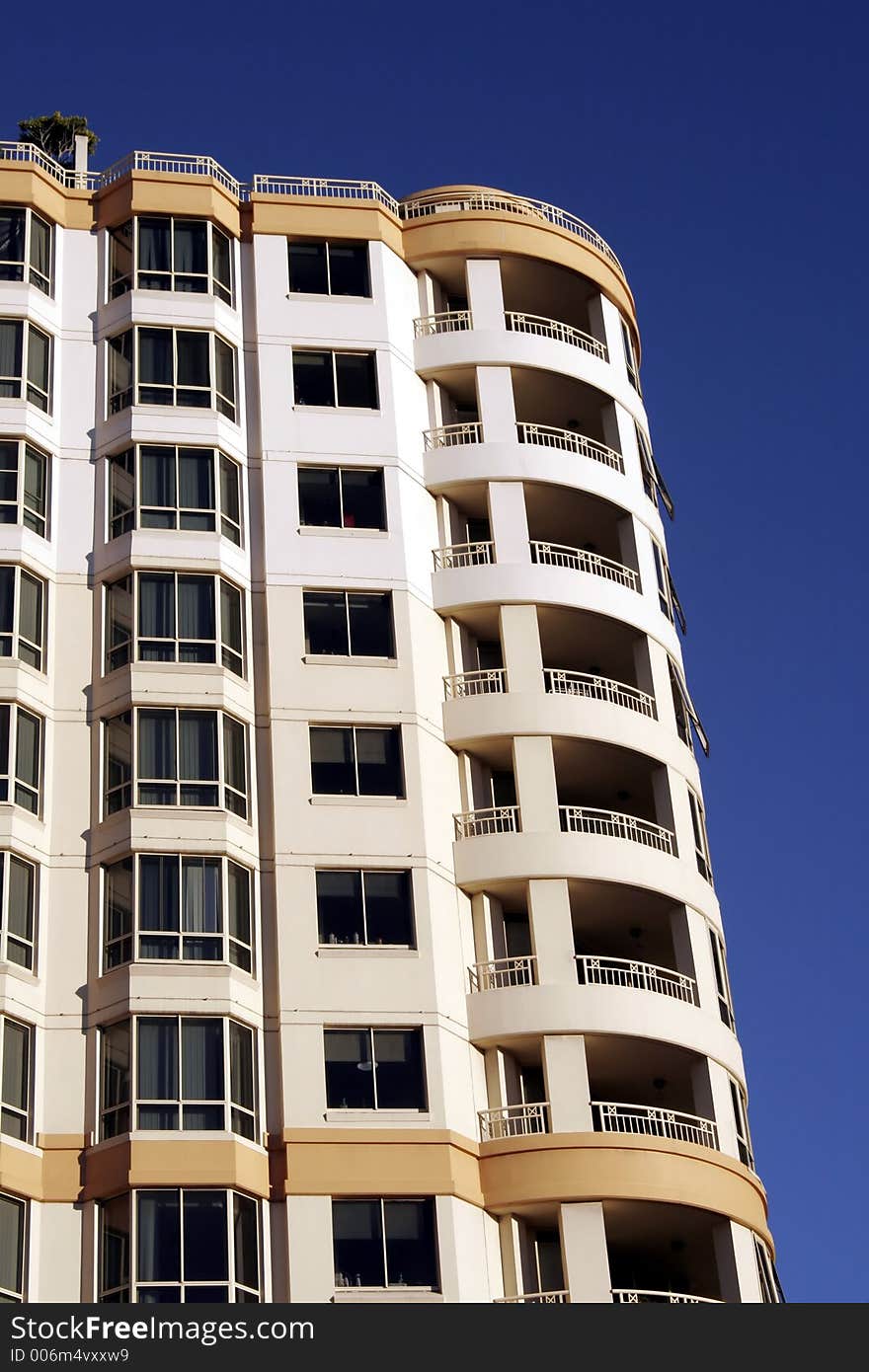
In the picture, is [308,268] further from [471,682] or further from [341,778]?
[341,778]

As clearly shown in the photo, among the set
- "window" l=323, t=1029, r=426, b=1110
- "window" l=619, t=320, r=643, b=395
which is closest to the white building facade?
"window" l=323, t=1029, r=426, b=1110

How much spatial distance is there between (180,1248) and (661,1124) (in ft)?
38.1

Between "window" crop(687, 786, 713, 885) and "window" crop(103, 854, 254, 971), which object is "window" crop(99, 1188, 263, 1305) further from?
"window" crop(687, 786, 713, 885)

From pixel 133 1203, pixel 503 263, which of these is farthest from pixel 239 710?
pixel 503 263

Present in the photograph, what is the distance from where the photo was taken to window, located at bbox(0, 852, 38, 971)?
45.5 m

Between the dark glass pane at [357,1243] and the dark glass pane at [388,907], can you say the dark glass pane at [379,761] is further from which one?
the dark glass pane at [357,1243]

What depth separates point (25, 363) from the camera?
→ 5294 cm

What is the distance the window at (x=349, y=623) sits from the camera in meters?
51.1

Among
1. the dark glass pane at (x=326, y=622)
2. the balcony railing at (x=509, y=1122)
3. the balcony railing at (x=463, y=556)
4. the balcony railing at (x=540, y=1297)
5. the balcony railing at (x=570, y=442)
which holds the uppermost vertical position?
the balcony railing at (x=570, y=442)

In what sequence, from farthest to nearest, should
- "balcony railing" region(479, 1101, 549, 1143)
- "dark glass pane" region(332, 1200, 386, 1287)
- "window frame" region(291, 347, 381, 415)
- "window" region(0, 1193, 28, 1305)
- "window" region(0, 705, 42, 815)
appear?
"window frame" region(291, 347, 381, 415)
"window" region(0, 705, 42, 815)
"balcony railing" region(479, 1101, 549, 1143)
"dark glass pane" region(332, 1200, 386, 1287)
"window" region(0, 1193, 28, 1305)

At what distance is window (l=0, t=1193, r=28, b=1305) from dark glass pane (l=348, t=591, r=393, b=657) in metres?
15.4

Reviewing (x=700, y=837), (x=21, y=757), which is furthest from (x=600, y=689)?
(x=21, y=757)

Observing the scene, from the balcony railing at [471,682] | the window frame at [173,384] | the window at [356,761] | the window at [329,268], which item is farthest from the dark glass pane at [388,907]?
the window at [329,268]

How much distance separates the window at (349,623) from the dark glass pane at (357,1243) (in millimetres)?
13440
